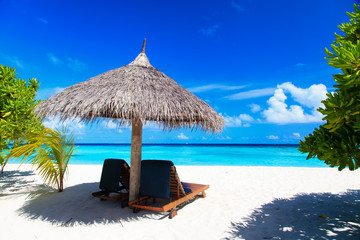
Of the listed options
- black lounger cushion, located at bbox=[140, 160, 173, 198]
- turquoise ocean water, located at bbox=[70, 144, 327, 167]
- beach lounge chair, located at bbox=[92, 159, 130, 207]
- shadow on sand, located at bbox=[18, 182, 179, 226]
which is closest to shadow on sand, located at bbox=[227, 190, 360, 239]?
black lounger cushion, located at bbox=[140, 160, 173, 198]

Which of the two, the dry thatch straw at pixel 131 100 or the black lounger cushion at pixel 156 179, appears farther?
the black lounger cushion at pixel 156 179

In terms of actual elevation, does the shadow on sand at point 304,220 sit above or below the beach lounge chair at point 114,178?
below

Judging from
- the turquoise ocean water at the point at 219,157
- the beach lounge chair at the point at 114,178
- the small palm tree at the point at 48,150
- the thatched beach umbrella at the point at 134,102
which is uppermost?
the thatched beach umbrella at the point at 134,102

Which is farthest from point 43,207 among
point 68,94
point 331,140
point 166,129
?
point 331,140

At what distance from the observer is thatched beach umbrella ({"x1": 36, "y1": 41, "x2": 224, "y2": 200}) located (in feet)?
9.34

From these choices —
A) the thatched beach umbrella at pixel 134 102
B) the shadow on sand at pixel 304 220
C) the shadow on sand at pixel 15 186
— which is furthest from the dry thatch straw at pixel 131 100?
the shadow on sand at pixel 15 186

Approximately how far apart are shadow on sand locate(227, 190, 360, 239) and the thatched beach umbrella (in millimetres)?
1535

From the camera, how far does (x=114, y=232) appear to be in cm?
255

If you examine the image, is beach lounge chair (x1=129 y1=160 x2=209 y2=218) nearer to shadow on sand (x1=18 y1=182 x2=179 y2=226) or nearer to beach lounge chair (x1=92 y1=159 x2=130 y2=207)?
shadow on sand (x1=18 y1=182 x2=179 y2=226)

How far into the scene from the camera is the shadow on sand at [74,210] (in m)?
2.91

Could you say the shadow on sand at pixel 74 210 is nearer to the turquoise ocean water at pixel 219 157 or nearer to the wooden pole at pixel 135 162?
the wooden pole at pixel 135 162

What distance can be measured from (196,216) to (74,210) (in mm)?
1900

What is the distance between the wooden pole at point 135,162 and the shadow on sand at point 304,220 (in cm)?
161

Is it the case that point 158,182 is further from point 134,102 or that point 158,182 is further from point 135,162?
point 134,102
